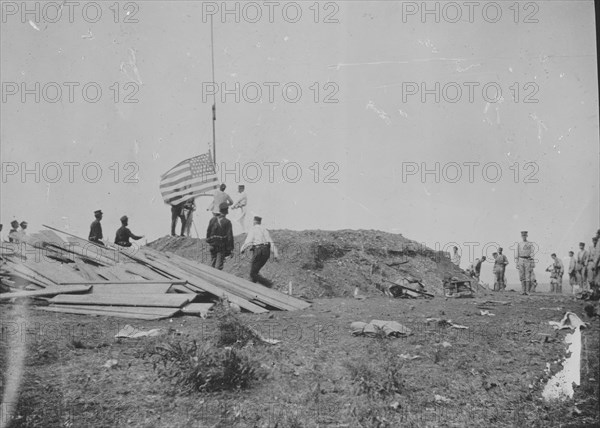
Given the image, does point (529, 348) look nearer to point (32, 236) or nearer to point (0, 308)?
point (0, 308)

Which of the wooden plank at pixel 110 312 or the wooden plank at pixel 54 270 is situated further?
the wooden plank at pixel 54 270

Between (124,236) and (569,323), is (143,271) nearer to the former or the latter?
(124,236)

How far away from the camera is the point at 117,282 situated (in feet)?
28.9

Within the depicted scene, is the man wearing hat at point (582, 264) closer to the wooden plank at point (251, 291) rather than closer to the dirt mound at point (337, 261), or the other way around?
the dirt mound at point (337, 261)

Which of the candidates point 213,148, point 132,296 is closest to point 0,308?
point 132,296

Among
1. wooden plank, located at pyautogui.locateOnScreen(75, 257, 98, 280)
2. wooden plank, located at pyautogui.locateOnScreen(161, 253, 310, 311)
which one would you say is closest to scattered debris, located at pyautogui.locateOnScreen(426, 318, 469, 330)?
Result: wooden plank, located at pyautogui.locateOnScreen(161, 253, 310, 311)

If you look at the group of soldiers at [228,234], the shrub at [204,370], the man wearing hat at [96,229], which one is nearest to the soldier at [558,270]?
the group of soldiers at [228,234]

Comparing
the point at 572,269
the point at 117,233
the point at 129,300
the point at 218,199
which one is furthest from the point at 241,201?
the point at 572,269

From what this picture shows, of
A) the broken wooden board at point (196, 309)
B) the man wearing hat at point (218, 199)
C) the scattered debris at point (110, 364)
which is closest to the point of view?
the scattered debris at point (110, 364)

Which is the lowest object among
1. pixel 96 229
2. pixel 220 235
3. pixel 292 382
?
pixel 292 382

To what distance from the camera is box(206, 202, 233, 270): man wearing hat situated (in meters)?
11.6

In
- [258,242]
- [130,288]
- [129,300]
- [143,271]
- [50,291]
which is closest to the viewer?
[129,300]

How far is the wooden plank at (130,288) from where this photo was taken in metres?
8.42

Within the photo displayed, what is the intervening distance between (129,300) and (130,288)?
20.5 inches
